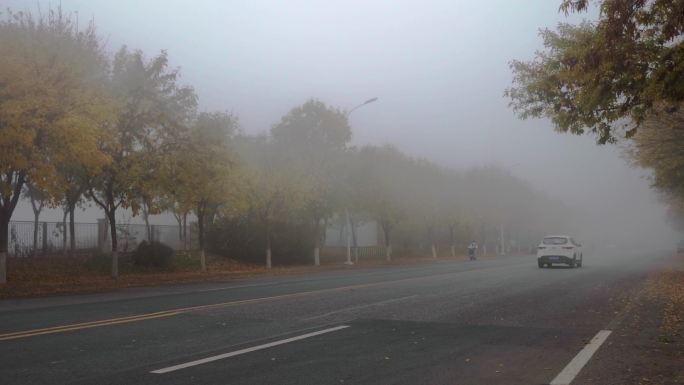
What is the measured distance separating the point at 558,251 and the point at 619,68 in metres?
20.8

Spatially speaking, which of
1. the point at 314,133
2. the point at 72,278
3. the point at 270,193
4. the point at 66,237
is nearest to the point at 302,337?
the point at 72,278

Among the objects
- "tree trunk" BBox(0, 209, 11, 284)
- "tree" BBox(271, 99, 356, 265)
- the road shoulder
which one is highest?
"tree" BBox(271, 99, 356, 265)

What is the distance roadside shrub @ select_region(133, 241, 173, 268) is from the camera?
26531 mm

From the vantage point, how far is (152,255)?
2688 cm

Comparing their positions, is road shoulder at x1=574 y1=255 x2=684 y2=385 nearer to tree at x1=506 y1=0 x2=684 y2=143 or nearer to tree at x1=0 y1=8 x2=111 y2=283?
tree at x1=506 y1=0 x2=684 y2=143

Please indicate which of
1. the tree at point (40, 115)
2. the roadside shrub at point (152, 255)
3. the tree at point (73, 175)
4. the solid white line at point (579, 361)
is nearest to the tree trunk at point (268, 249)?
the roadside shrub at point (152, 255)

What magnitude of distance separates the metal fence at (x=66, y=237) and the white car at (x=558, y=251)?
20.9 meters

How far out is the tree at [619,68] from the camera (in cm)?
913

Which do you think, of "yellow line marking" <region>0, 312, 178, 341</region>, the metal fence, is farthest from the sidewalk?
"yellow line marking" <region>0, 312, 178, 341</region>

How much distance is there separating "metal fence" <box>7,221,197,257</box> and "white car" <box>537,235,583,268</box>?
68.7 feet

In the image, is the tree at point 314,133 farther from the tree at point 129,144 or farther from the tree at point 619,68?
the tree at point 619,68

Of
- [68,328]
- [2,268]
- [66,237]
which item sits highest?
[66,237]

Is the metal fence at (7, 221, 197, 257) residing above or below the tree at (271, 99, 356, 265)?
below

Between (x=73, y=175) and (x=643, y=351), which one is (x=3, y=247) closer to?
(x=73, y=175)
